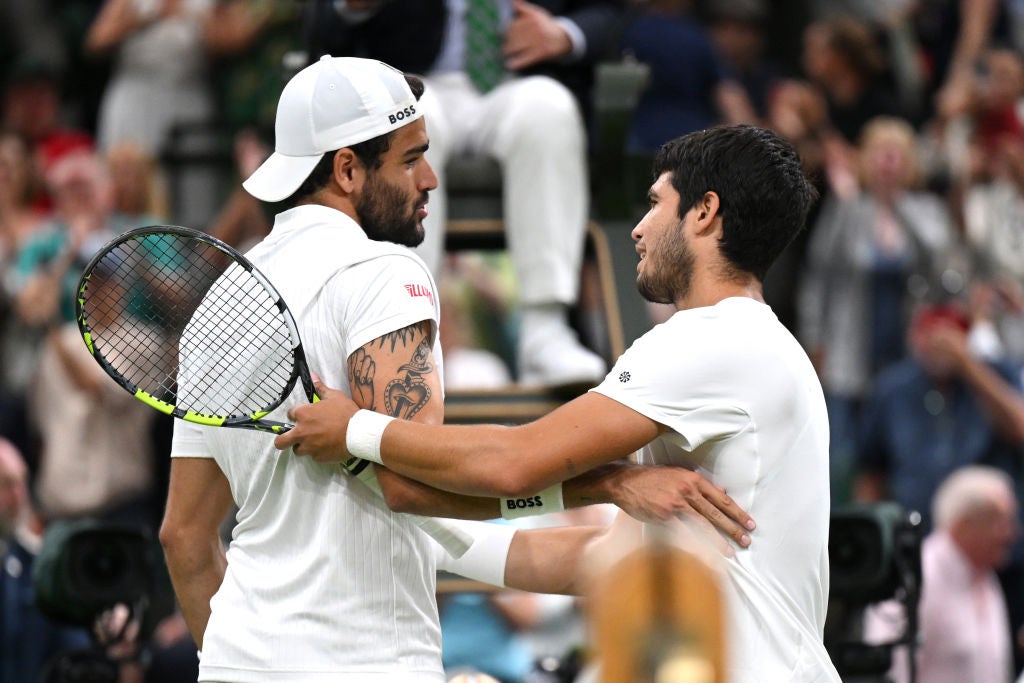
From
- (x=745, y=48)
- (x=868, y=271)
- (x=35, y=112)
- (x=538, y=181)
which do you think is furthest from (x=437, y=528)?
(x=745, y=48)

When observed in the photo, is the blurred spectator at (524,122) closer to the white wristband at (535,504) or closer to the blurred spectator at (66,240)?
the white wristband at (535,504)

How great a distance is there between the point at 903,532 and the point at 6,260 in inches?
173

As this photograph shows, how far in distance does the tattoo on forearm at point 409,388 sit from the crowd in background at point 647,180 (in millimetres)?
2722

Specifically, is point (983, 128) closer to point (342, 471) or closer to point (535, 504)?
point (535, 504)

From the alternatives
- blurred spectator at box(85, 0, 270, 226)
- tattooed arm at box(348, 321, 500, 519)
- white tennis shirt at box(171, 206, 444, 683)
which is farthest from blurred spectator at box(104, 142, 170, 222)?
tattooed arm at box(348, 321, 500, 519)

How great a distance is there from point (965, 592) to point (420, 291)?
4094mm

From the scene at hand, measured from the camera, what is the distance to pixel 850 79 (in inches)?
346

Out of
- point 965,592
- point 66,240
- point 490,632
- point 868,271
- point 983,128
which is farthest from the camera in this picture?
point 983,128

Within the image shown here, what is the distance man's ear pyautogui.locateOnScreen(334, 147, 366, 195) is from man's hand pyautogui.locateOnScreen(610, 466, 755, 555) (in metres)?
0.77

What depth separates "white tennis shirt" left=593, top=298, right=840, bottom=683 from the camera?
293 centimetres

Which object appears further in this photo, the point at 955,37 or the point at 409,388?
the point at 955,37

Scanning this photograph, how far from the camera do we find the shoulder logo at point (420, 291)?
3.04m

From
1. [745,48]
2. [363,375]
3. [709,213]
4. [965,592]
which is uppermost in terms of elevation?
[745,48]

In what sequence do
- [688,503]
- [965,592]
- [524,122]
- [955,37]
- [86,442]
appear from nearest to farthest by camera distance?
[688,503]
[524,122]
[965,592]
[86,442]
[955,37]
